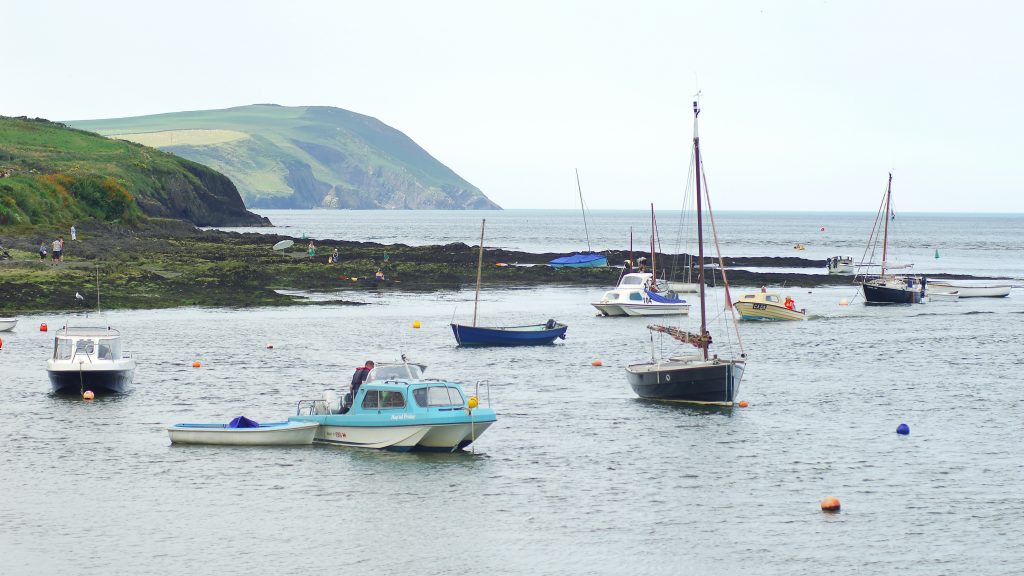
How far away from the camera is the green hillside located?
374ft

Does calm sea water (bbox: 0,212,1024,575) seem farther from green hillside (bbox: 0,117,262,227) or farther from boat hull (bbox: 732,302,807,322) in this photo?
green hillside (bbox: 0,117,262,227)

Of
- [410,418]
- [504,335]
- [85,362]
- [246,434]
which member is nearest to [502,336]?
[504,335]

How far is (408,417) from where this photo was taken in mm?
35250

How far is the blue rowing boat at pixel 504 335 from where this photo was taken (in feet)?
206

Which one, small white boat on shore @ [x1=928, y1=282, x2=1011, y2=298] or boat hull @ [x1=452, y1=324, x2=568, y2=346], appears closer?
boat hull @ [x1=452, y1=324, x2=568, y2=346]

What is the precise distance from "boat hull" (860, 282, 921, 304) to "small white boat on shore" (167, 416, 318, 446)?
217 feet

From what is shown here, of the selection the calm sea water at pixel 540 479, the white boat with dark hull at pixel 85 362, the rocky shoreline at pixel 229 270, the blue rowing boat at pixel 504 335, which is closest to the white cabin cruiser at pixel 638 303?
the blue rowing boat at pixel 504 335

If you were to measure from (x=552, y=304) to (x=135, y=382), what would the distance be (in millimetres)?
45498

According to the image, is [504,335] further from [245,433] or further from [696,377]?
[245,433]

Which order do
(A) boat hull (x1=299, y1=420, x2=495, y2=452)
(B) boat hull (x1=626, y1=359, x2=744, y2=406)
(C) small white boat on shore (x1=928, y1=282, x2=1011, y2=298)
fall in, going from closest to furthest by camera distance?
(A) boat hull (x1=299, y1=420, x2=495, y2=452)
(B) boat hull (x1=626, y1=359, x2=744, y2=406)
(C) small white boat on shore (x1=928, y1=282, x2=1011, y2=298)

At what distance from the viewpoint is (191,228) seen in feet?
482

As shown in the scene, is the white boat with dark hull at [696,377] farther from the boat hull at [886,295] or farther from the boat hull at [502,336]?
the boat hull at [886,295]

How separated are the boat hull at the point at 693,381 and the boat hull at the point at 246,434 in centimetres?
1435

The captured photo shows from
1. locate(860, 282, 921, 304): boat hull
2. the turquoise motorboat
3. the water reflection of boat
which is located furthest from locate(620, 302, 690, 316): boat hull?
the turquoise motorboat
